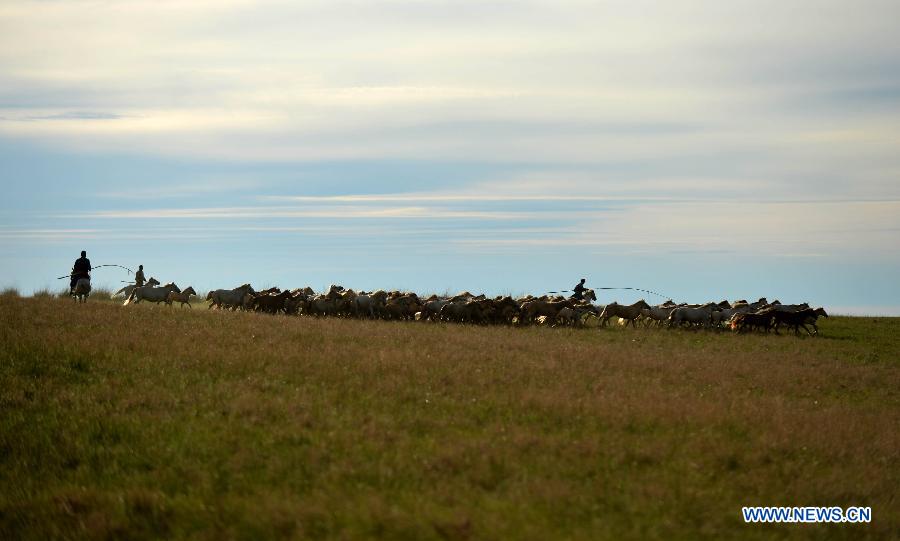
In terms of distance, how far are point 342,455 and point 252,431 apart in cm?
215

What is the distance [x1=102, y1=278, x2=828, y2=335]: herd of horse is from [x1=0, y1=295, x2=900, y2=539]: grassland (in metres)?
11.7

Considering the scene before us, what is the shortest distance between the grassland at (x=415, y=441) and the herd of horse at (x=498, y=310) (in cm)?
1172

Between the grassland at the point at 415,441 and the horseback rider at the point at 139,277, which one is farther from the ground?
the horseback rider at the point at 139,277

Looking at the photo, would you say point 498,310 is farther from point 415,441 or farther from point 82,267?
point 415,441

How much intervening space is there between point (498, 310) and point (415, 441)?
75.2 ft

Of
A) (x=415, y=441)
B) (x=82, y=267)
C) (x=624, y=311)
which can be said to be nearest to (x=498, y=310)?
(x=624, y=311)

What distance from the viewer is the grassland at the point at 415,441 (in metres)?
12.8

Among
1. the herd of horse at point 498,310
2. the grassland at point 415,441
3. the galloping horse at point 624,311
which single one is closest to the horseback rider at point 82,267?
the herd of horse at point 498,310

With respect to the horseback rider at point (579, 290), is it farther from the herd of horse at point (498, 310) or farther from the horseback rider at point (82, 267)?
the horseback rider at point (82, 267)

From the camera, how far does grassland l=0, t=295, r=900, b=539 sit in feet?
41.9

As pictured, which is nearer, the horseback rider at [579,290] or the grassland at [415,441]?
the grassland at [415,441]

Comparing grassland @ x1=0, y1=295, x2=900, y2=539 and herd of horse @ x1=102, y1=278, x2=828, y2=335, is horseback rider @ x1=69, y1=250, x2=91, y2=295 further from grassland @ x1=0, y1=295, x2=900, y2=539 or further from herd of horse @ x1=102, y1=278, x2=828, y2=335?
grassland @ x1=0, y1=295, x2=900, y2=539

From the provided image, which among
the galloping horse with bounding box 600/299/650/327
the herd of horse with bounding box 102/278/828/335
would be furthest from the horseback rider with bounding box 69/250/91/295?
the galloping horse with bounding box 600/299/650/327

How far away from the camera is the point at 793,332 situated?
→ 38.6 metres
